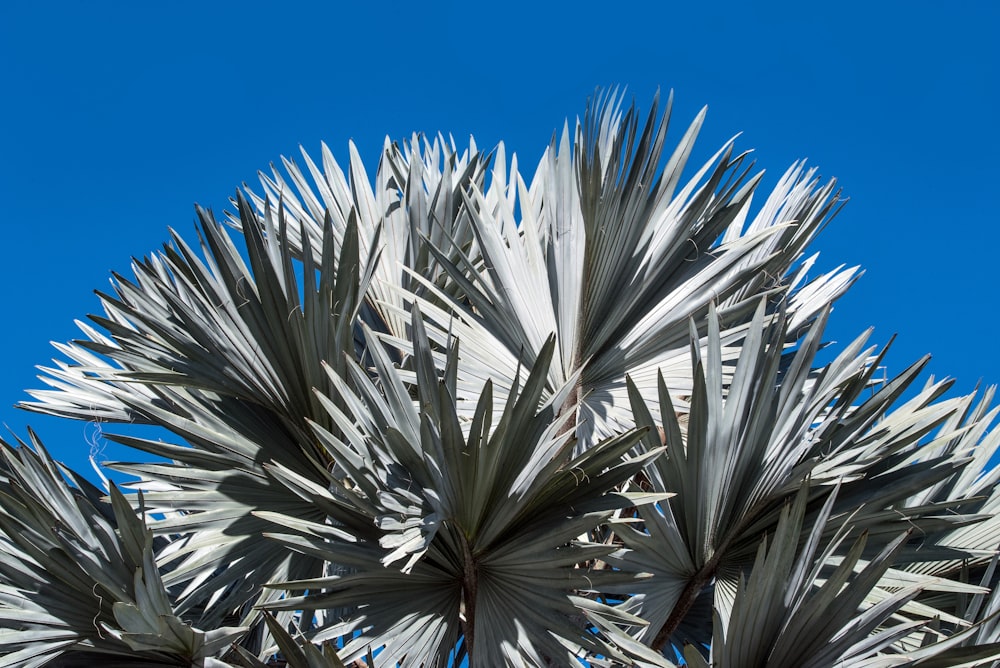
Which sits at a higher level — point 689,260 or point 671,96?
point 671,96

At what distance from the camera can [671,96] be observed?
3.05 metres

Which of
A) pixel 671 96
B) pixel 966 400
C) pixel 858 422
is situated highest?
pixel 671 96

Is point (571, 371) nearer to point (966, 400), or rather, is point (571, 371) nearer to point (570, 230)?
point (570, 230)

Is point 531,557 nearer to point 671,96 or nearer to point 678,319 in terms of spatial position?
point 678,319

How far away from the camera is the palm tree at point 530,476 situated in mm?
2281

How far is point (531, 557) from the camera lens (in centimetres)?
234

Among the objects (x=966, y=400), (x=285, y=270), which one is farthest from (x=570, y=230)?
(x=966, y=400)

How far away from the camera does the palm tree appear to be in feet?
7.48

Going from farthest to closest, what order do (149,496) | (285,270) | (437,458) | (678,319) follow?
(678,319) → (285,270) → (149,496) → (437,458)

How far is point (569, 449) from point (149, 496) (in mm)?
1126

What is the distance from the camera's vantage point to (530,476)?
230 cm

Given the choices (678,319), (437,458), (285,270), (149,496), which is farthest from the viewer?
(678,319)

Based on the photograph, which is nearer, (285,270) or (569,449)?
(569,449)

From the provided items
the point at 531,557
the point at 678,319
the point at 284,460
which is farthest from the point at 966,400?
the point at 284,460
